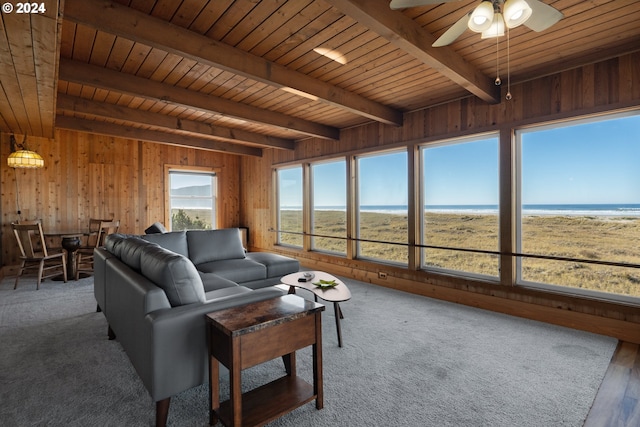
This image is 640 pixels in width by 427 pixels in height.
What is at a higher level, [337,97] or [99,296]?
[337,97]

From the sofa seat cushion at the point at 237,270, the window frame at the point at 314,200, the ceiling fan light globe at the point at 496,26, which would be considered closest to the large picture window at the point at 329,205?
the window frame at the point at 314,200

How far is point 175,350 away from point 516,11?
2.56 meters

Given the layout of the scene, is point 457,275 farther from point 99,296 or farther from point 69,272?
point 69,272

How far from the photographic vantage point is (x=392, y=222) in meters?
4.77

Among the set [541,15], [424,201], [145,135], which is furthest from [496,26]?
[145,135]

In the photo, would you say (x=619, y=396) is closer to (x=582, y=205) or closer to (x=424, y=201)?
(x=582, y=205)

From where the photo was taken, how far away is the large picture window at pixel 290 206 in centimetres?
637

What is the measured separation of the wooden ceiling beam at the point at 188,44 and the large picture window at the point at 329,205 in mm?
2075

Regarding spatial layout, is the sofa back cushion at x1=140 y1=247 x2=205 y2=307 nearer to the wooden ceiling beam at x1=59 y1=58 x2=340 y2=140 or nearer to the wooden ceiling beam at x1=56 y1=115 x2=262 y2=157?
the wooden ceiling beam at x1=59 y1=58 x2=340 y2=140

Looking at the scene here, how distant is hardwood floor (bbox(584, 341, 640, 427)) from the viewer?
1.76 metres

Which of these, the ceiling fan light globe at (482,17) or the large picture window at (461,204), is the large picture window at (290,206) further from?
the ceiling fan light globe at (482,17)

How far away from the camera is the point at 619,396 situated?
197 centimetres

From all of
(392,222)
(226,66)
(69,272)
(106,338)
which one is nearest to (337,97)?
(226,66)

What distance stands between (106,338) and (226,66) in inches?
103
